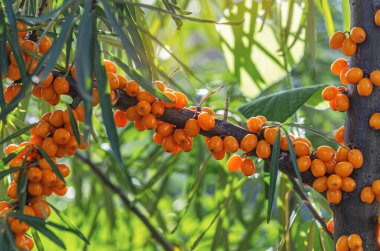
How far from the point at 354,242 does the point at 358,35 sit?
7.8 inches

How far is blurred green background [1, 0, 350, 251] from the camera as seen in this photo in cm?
82

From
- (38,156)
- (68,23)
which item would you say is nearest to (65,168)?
(38,156)

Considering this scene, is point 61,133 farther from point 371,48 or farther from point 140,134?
point 140,134

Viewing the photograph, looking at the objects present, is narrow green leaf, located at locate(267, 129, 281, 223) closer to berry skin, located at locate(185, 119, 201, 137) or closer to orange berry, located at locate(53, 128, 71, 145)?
berry skin, located at locate(185, 119, 201, 137)

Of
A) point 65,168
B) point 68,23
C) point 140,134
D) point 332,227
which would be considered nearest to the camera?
point 68,23

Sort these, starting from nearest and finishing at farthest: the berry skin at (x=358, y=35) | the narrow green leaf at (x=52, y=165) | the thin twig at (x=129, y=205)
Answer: the narrow green leaf at (x=52, y=165) → the berry skin at (x=358, y=35) → the thin twig at (x=129, y=205)

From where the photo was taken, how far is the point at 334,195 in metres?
0.63

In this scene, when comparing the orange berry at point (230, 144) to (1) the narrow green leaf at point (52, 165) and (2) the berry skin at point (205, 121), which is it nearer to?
(2) the berry skin at point (205, 121)

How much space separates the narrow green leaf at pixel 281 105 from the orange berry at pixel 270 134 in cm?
12

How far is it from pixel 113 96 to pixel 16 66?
8 centimetres

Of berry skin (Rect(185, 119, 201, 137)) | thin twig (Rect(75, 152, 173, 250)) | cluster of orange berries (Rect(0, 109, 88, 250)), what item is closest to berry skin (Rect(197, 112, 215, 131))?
berry skin (Rect(185, 119, 201, 137))

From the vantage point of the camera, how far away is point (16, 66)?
558 millimetres

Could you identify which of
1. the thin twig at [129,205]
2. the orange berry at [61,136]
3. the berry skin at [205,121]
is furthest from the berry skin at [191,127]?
the thin twig at [129,205]

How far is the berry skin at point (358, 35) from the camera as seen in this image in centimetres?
64
